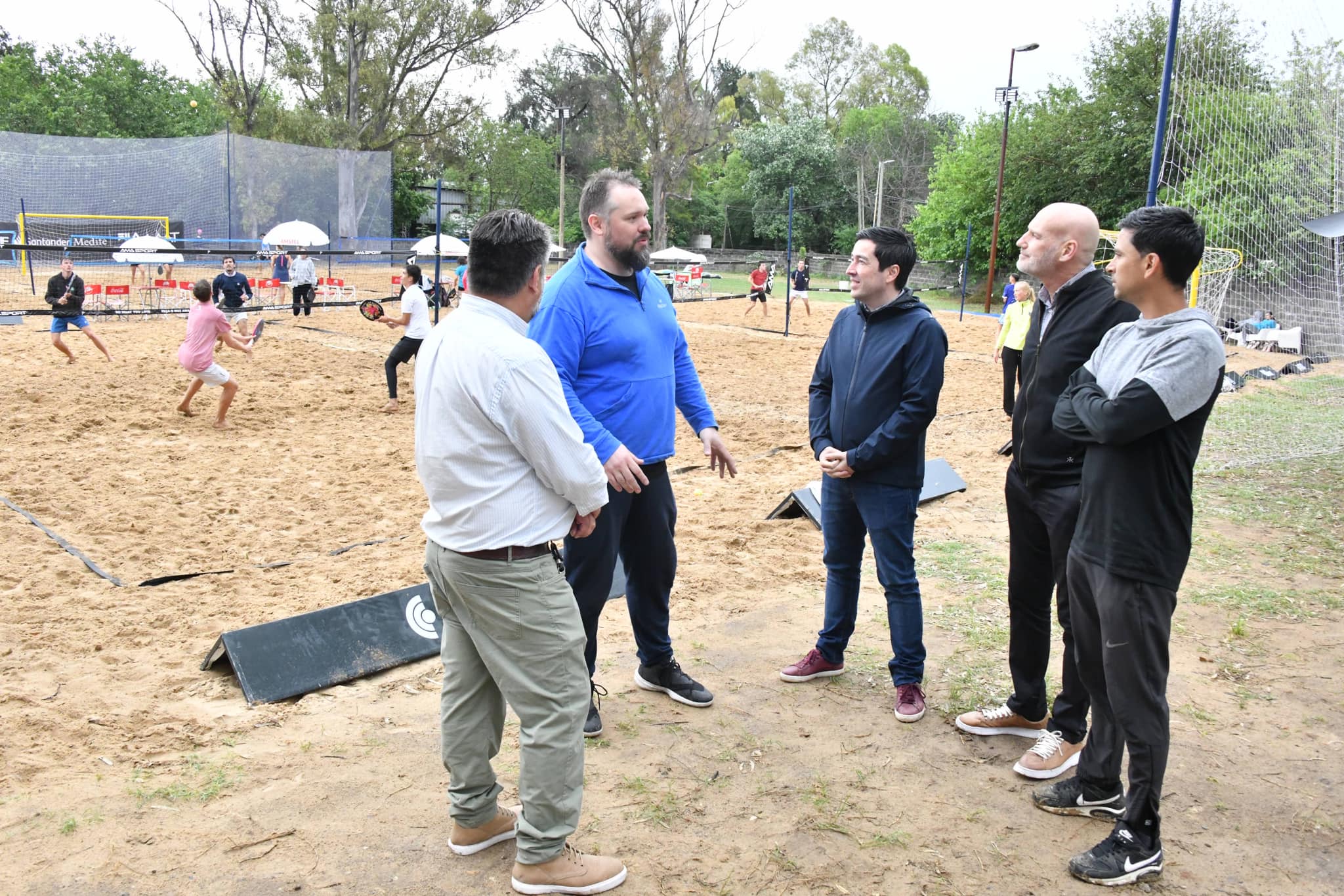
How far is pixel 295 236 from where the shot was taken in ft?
85.6

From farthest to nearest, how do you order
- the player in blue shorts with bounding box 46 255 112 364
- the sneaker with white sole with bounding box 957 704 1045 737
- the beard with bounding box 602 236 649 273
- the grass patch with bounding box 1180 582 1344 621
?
the player in blue shorts with bounding box 46 255 112 364 < the grass patch with bounding box 1180 582 1344 621 < the sneaker with white sole with bounding box 957 704 1045 737 < the beard with bounding box 602 236 649 273

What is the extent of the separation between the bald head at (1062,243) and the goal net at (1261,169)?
6583 mm

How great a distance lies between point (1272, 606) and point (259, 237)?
29.5m

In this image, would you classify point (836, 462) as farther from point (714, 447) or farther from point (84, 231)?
point (84, 231)

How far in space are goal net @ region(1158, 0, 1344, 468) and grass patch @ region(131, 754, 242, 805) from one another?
27.4 ft

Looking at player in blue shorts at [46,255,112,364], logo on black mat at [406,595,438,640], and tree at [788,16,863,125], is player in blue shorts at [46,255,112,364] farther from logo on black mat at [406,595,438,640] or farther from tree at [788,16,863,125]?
tree at [788,16,863,125]

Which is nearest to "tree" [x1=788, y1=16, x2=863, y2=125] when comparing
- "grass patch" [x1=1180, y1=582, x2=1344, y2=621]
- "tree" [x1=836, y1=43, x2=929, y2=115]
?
"tree" [x1=836, y1=43, x2=929, y2=115]

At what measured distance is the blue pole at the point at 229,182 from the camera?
2802 cm

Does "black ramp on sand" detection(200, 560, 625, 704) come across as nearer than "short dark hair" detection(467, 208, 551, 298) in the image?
No

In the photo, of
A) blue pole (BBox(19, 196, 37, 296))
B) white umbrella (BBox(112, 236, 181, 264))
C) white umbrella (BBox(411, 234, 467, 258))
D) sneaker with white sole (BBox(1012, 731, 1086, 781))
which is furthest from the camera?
blue pole (BBox(19, 196, 37, 296))

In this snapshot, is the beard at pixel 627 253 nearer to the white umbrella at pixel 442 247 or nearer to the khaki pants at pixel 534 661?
the khaki pants at pixel 534 661

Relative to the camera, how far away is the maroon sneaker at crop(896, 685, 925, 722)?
3.76 meters

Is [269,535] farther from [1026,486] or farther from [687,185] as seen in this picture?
[687,185]

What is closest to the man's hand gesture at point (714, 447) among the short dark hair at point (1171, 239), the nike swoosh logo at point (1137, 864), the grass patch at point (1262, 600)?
the short dark hair at point (1171, 239)
